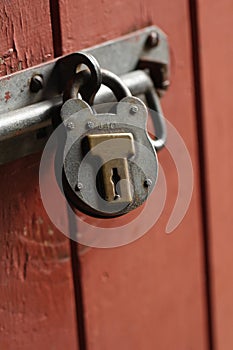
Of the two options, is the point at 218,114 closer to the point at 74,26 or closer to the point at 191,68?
the point at 191,68

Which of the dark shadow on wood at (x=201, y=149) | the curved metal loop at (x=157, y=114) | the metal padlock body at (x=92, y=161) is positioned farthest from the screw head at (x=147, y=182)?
the dark shadow on wood at (x=201, y=149)

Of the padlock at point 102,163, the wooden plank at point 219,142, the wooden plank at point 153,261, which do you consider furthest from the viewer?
the wooden plank at point 219,142

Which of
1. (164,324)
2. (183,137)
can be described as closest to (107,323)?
(164,324)

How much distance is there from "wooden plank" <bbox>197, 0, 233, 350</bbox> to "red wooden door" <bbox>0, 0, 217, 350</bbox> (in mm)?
16

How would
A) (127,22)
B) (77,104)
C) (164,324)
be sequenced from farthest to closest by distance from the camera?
(164,324) → (127,22) → (77,104)

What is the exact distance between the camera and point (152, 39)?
81 cm

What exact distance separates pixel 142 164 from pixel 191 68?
0.25 meters

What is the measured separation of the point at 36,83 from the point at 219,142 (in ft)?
0.99

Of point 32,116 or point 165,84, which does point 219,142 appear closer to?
point 165,84

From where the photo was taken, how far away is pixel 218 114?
93 cm

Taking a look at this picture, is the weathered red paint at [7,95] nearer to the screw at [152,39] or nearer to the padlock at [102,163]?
the padlock at [102,163]

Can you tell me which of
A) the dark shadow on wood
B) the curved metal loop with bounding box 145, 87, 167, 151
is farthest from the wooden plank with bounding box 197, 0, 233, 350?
the curved metal loop with bounding box 145, 87, 167, 151

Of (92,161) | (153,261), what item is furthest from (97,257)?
(92,161)

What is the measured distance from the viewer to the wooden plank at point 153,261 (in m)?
0.78
